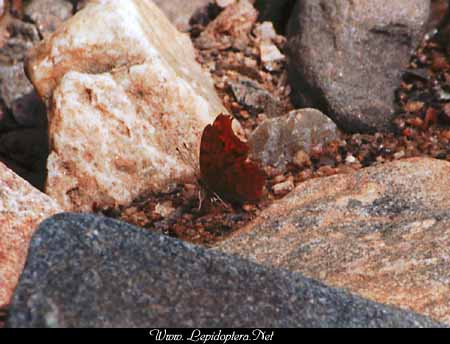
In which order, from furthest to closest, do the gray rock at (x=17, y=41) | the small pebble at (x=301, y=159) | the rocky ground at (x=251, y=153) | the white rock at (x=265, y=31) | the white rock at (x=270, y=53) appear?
the gray rock at (x=17, y=41)
the white rock at (x=265, y=31)
the white rock at (x=270, y=53)
the small pebble at (x=301, y=159)
the rocky ground at (x=251, y=153)

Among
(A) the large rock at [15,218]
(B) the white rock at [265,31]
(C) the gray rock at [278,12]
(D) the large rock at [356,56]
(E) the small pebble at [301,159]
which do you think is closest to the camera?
→ (A) the large rock at [15,218]

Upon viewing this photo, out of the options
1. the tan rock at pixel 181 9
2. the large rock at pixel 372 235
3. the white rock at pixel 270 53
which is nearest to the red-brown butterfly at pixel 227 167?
the large rock at pixel 372 235

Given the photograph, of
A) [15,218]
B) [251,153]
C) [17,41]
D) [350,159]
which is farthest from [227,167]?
[17,41]

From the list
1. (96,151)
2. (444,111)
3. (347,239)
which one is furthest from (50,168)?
(444,111)

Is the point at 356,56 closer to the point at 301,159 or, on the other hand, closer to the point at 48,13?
the point at 301,159

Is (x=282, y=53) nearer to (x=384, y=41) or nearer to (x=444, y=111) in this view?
(x=384, y=41)

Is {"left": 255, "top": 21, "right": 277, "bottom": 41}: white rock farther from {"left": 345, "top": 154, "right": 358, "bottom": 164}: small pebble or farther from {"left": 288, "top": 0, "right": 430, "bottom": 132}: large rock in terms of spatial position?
{"left": 345, "top": 154, "right": 358, "bottom": 164}: small pebble

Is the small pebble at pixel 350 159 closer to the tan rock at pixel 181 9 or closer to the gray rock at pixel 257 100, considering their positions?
the gray rock at pixel 257 100
